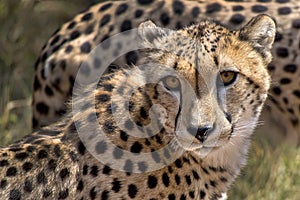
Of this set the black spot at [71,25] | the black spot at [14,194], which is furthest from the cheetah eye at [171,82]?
the black spot at [71,25]

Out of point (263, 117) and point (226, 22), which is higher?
point (226, 22)

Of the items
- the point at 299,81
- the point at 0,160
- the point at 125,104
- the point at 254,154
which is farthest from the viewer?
the point at 254,154

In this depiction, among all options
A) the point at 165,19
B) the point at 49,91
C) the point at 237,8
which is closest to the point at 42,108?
the point at 49,91

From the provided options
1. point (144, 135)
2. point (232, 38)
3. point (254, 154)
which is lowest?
point (254, 154)

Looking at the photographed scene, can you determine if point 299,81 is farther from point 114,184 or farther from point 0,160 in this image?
point 0,160

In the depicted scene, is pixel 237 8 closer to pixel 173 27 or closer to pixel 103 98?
pixel 173 27

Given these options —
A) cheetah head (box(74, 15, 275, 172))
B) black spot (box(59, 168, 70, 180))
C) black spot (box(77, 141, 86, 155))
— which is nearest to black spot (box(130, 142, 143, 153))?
cheetah head (box(74, 15, 275, 172))

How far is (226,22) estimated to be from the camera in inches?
242

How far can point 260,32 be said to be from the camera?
4.91m

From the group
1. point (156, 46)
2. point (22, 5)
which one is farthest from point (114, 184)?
point (22, 5)

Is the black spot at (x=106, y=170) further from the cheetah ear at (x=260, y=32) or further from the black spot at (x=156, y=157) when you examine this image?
the cheetah ear at (x=260, y=32)

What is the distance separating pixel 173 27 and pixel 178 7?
21cm

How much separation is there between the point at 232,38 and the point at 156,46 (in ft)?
1.26

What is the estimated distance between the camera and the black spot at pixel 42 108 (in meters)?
6.19
